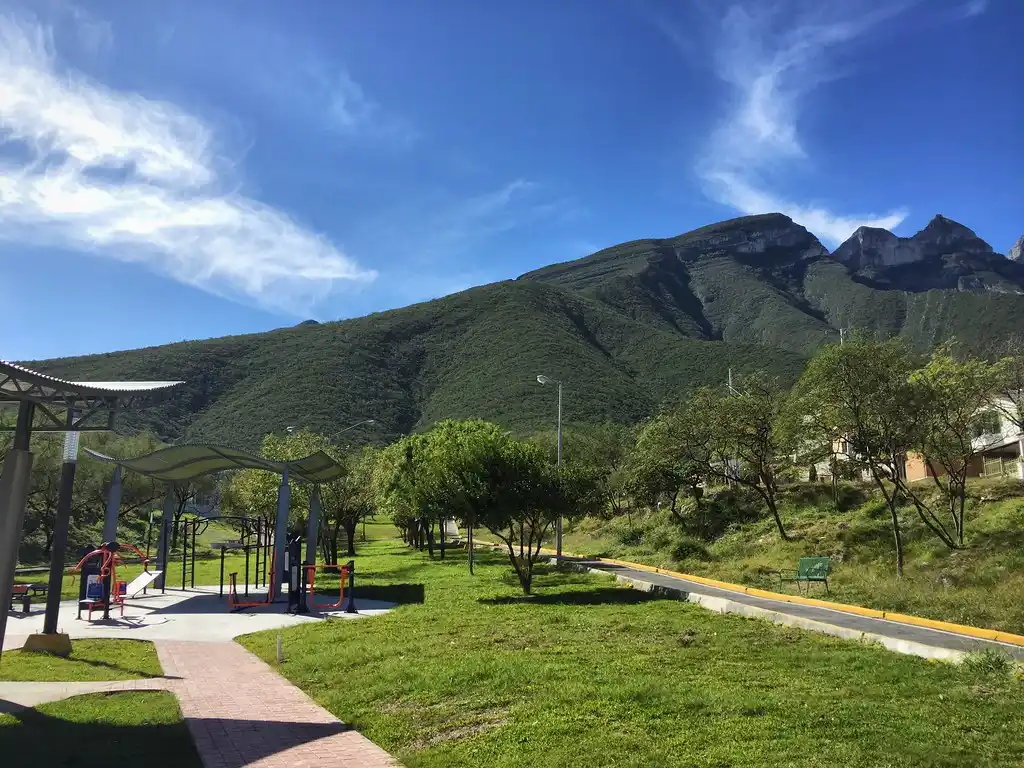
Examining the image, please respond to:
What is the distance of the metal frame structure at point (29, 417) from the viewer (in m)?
8.80

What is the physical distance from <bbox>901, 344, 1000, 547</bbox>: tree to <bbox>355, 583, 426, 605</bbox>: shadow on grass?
13602mm

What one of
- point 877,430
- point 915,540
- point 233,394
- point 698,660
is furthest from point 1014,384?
point 233,394

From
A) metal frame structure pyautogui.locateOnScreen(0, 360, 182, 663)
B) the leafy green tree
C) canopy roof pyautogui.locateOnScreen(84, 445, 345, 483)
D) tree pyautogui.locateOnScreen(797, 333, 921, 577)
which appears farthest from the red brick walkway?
the leafy green tree

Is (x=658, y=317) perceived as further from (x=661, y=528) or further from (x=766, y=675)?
(x=766, y=675)

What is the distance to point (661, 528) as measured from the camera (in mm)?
35812

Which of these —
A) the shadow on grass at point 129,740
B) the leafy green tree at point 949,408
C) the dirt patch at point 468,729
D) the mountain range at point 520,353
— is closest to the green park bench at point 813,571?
the leafy green tree at point 949,408

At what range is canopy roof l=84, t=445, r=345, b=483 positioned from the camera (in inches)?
747

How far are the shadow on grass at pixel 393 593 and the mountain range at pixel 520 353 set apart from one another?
1718 inches

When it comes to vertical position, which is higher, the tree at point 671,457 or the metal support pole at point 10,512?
the tree at point 671,457

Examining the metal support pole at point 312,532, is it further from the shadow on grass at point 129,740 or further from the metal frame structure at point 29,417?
the shadow on grass at point 129,740

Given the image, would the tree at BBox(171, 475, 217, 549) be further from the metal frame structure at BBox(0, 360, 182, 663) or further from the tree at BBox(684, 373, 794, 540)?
the tree at BBox(684, 373, 794, 540)

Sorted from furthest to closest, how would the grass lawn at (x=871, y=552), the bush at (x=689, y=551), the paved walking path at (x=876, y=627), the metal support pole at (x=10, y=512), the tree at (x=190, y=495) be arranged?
1. the tree at (x=190, y=495)
2. the bush at (x=689, y=551)
3. the grass lawn at (x=871, y=552)
4. the paved walking path at (x=876, y=627)
5. the metal support pole at (x=10, y=512)

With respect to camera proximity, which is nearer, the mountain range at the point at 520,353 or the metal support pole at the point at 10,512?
the metal support pole at the point at 10,512

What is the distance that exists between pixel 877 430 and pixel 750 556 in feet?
27.8
